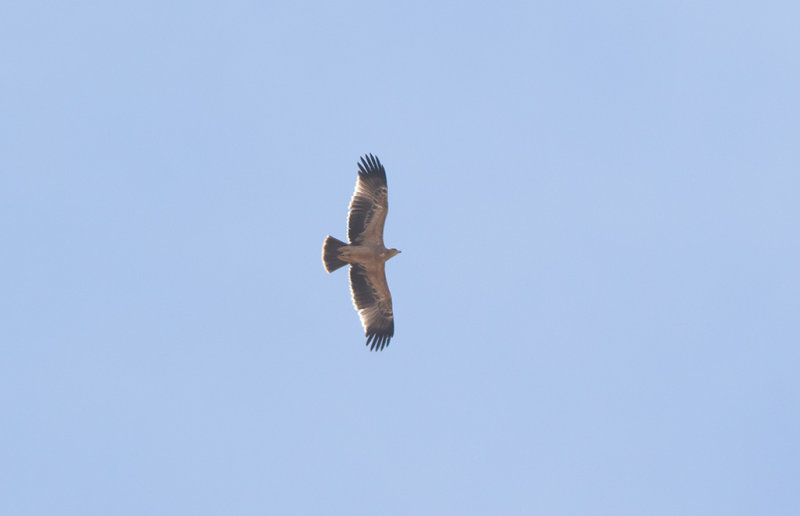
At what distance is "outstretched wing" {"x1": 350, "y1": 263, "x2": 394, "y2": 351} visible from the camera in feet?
95.7

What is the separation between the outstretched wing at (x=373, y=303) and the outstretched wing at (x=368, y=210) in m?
0.96

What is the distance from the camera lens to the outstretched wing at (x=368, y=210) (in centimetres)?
2848

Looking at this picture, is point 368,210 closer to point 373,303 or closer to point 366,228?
point 366,228

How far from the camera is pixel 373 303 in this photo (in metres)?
29.6

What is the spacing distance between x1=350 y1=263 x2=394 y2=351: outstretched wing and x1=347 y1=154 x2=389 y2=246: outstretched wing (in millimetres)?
957

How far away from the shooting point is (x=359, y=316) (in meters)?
29.5

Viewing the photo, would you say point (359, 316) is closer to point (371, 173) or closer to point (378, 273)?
point (378, 273)

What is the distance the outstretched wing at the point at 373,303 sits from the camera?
29.2 meters

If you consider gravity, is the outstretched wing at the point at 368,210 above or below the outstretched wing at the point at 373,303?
above

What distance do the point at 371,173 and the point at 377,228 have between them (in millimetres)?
1382

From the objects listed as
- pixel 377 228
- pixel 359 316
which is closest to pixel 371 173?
pixel 377 228

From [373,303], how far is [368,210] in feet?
8.48

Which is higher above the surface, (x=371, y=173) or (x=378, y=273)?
(x=371, y=173)

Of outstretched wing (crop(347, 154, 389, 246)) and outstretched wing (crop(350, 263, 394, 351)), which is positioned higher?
outstretched wing (crop(347, 154, 389, 246))
